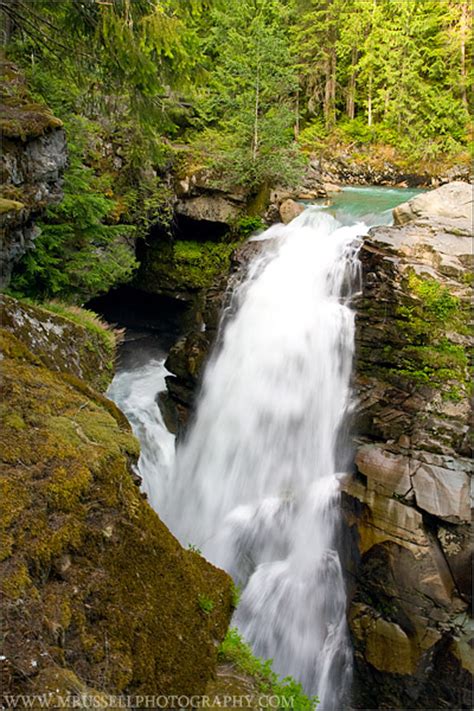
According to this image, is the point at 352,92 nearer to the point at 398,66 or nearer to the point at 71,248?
the point at 398,66

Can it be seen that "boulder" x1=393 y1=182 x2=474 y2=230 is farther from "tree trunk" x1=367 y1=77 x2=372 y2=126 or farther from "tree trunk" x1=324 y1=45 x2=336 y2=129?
"tree trunk" x1=324 y1=45 x2=336 y2=129

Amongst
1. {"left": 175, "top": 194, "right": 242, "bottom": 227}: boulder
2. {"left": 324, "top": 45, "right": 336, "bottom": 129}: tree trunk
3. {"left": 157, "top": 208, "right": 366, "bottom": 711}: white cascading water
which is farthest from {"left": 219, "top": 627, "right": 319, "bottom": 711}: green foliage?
{"left": 324, "top": 45, "right": 336, "bottom": 129}: tree trunk

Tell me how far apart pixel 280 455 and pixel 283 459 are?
0.31ft

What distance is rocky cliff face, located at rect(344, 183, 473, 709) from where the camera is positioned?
623 cm

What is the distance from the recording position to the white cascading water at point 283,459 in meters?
6.84

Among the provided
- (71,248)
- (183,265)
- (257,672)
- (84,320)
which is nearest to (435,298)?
(84,320)

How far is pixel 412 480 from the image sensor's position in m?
6.73

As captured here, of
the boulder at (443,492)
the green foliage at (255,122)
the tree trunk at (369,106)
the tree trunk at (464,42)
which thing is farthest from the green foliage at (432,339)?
the tree trunk at (369,106)

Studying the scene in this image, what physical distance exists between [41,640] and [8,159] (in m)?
6.13

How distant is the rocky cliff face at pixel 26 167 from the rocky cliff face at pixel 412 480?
5.87 m

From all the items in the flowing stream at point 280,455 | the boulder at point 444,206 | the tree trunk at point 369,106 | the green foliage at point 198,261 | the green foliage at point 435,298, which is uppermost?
the tree trunk at point 369,106

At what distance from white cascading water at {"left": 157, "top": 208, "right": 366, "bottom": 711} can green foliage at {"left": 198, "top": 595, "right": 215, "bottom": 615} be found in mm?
4912

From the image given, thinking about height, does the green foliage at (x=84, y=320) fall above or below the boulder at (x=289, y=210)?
below

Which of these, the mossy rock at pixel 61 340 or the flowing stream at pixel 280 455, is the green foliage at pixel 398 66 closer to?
the flowing stream at pixel 280 455
